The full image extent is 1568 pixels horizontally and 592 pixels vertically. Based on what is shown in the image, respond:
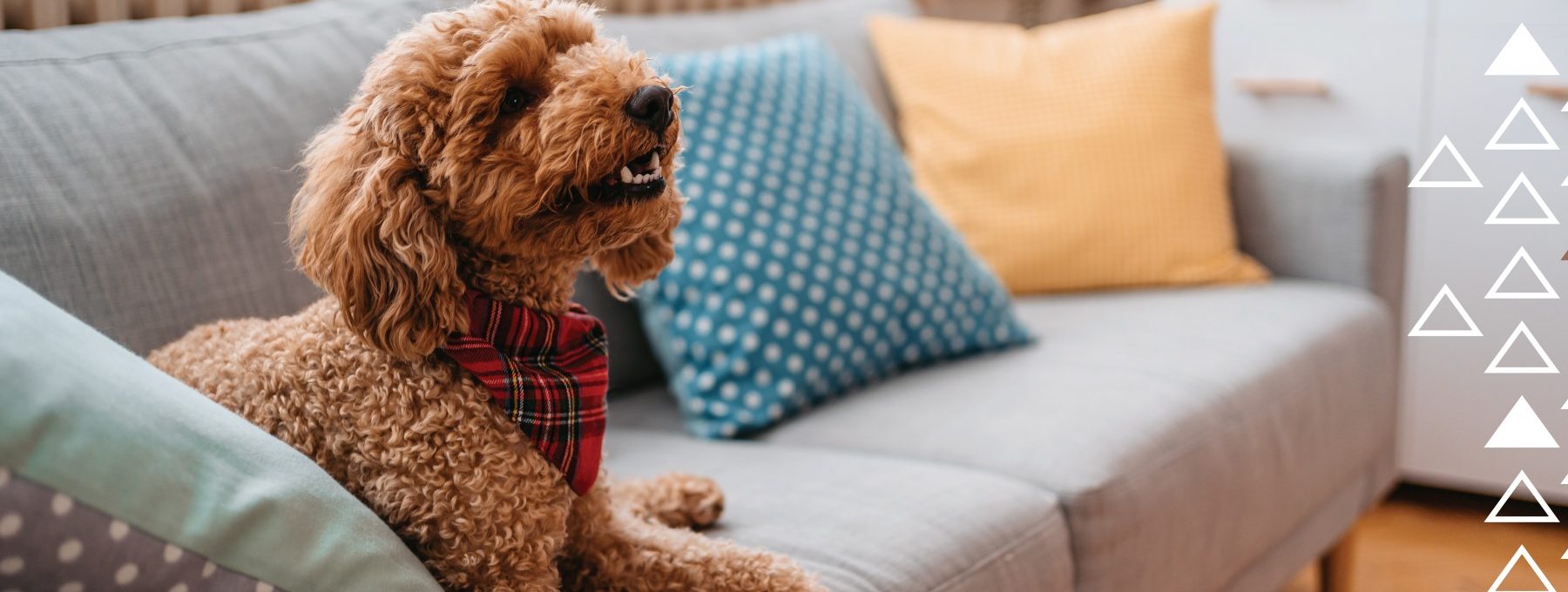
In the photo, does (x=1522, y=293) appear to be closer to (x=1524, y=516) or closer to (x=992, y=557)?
(x=1524, y=516)

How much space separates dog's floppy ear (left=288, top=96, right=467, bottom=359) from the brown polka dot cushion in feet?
0.69

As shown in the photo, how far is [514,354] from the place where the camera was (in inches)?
38.7

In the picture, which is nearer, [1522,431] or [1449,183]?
[1522,431]

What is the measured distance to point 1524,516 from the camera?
3.29 feet

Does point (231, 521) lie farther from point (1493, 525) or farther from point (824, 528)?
point (1493, 525)

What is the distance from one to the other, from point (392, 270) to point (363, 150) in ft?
0.32

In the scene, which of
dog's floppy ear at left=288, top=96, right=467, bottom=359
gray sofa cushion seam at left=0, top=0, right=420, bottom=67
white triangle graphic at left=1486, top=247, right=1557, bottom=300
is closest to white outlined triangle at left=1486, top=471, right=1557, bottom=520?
white triangle graphic at left=1486, top=247, right=1557, bottom=300

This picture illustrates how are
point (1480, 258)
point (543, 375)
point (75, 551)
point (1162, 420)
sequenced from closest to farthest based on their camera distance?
point (75, 551) < point (543, 375) < point (1480, 258) < point (1162, 420)

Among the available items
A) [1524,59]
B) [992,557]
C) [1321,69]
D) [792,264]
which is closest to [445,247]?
[992,557]

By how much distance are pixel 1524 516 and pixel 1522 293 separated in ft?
0.70

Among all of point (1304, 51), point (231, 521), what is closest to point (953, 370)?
point (231, 521)

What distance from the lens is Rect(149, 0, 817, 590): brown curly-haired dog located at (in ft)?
2.91

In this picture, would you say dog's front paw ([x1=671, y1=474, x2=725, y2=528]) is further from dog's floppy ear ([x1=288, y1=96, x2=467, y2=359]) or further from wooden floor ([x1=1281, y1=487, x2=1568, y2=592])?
wooden floor ([x1=1281, y1=487, x2=1568, y2=592])

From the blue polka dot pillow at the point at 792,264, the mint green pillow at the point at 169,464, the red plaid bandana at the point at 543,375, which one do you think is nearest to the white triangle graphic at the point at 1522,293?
the blue polka dot pillow at the point at 792,264
